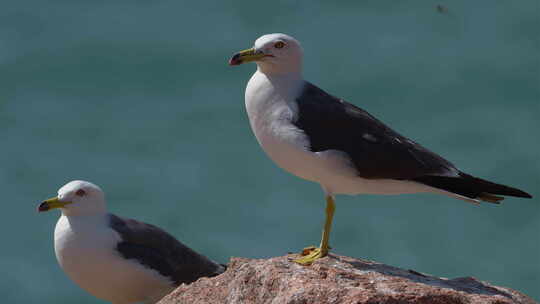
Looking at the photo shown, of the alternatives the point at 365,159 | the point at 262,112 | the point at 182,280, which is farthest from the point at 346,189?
the point at 182,280

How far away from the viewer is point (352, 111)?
7297 millimetres

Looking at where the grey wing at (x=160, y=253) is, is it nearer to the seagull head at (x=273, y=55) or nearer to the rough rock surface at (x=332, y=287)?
the rough rock surface at (x=332, y=287)

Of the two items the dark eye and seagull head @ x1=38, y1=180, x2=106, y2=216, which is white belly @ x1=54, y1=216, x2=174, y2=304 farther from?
the dark eye

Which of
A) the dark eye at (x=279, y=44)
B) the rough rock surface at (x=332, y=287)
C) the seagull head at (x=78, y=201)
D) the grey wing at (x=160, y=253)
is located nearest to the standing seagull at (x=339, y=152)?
the dark eye at (x=279, y=44)

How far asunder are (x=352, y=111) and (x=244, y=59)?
33.6 inches

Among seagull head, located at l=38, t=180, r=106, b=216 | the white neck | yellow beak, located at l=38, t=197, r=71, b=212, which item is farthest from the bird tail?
yellow beak, located at l=38, t=197, r=71, b=212

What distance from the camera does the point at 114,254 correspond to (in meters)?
8.87

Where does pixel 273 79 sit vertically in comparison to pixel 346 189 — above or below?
above

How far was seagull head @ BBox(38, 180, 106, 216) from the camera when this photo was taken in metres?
9.15

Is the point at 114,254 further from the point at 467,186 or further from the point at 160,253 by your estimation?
the point at 467,186

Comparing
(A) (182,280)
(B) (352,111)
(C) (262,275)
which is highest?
(B) (352,111)

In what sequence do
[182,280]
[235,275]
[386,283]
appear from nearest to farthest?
[386,283] < [235,275] < [182,280]

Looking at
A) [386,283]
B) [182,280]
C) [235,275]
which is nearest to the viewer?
[386,283]

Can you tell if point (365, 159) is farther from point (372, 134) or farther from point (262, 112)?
point (262, 112)
